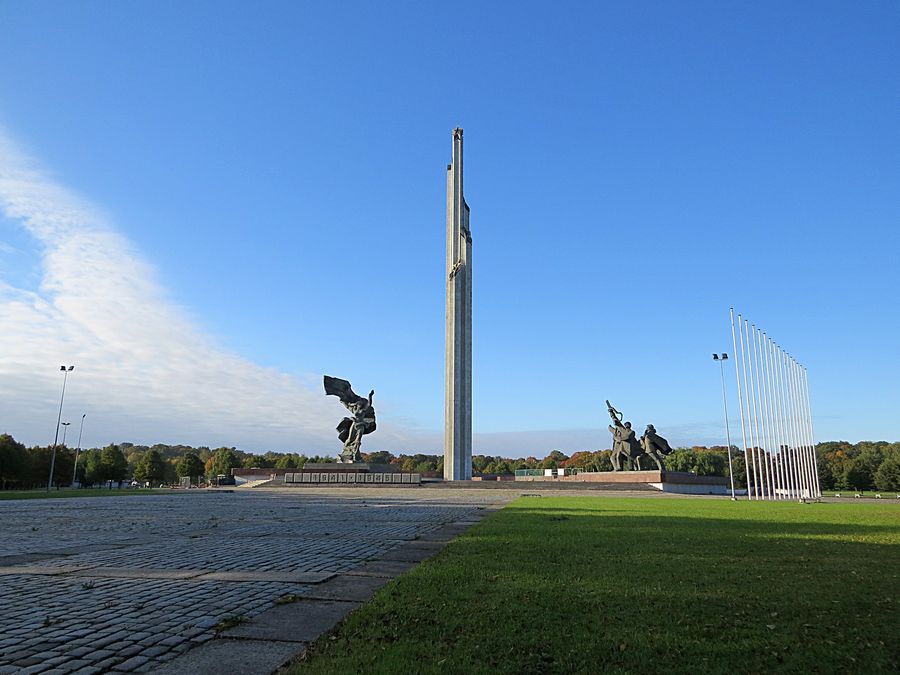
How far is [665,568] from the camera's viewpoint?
Answer: 7.52 m

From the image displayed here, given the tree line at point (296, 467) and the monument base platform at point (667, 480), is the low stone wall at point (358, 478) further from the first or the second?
the monument base platform at point (667, 480)

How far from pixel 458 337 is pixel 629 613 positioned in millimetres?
56111

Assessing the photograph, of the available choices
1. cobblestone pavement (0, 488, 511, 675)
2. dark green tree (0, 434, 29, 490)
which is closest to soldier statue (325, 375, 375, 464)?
cobblestone pavement (0, 488, 511, 675)

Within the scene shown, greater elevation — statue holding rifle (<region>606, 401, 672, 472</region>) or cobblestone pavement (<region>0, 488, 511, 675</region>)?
statue holding rifle (<region>606, 401, 672, 472</region>)

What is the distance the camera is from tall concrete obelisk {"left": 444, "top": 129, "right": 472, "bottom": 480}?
195ft

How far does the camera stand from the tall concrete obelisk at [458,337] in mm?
59375

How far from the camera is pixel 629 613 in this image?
17.1 feet

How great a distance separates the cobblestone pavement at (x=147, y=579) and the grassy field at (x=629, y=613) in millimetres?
1272

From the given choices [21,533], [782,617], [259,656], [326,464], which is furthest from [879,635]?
[326,464]

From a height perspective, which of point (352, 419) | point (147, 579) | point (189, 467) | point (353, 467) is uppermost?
point (352, 419)

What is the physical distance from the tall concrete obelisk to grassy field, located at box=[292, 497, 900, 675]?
5018 cm

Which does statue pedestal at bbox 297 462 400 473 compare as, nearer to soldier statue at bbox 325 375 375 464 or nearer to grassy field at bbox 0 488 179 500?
soldier statue at bbox 325 375 375 464

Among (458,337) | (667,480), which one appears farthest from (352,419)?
(667,480)

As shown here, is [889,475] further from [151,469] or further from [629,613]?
[151,469]
